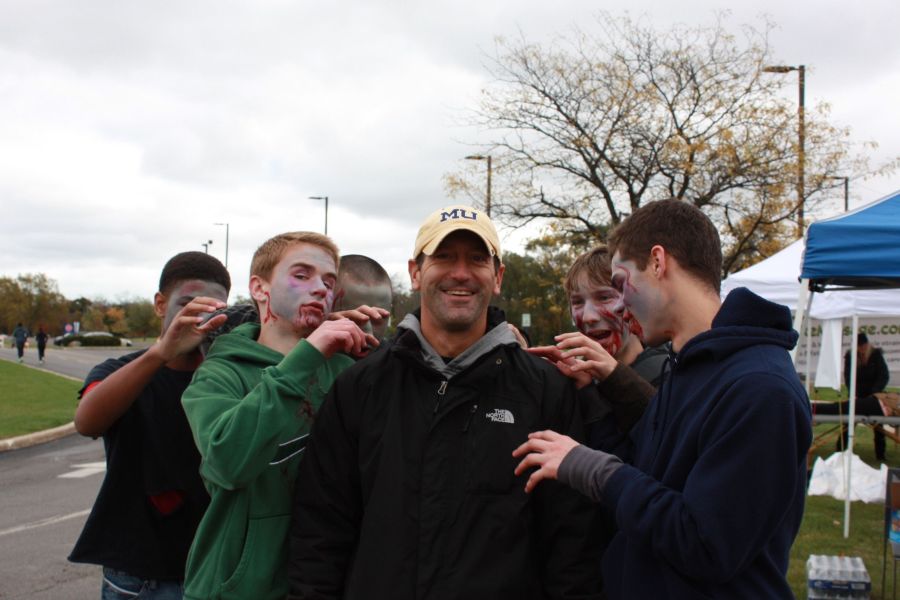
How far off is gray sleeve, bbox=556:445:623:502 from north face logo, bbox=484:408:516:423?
260mm

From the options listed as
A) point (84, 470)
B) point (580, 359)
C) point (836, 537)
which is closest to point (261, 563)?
point (580, 359)

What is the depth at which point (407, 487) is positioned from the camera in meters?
2.24

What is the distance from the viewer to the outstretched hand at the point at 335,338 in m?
2.41

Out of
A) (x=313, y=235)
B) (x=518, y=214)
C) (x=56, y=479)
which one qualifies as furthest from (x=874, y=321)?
(x=313, y=235)

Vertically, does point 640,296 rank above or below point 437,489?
above

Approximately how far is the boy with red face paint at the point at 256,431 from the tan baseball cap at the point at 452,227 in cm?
38

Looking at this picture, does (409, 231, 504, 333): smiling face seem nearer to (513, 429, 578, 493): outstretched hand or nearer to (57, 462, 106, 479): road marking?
(513, 429, 578, 493): outstretched hand

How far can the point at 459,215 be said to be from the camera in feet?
8.40

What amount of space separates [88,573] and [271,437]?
515 centimetres

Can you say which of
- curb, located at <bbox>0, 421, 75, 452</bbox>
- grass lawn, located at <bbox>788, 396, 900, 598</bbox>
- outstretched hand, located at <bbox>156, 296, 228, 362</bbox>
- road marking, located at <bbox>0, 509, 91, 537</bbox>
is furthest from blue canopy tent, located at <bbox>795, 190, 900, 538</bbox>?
curb, located at <bbox>0, 421, 75, 452</bbox>

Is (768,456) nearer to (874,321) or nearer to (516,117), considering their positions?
(874,321)

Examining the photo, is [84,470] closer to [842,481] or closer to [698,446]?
[842,481]

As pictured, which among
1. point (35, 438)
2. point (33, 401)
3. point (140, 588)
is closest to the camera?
point (140, 588)

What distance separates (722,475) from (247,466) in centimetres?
129
